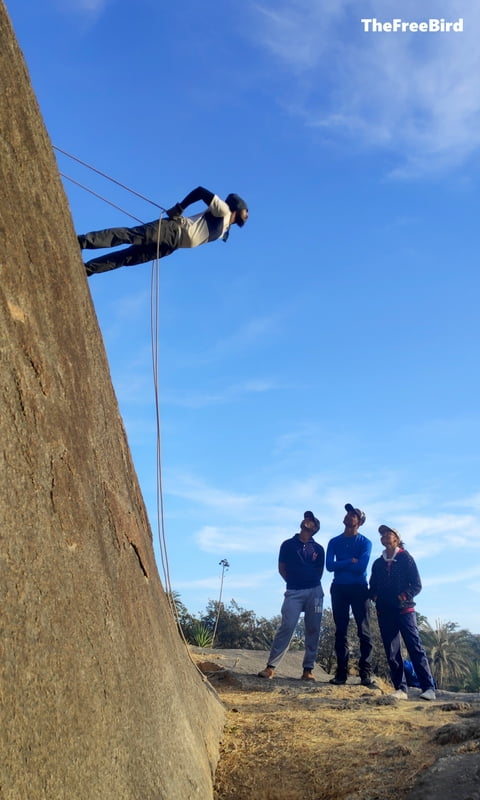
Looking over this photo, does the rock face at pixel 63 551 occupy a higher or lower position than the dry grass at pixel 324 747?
higher

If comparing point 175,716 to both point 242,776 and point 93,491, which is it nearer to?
point 242,776

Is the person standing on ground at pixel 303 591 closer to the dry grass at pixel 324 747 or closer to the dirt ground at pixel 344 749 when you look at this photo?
the dirt ground at pixel 344 749

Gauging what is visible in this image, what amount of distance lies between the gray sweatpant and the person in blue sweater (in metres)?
0.23

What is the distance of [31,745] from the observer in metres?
2.09

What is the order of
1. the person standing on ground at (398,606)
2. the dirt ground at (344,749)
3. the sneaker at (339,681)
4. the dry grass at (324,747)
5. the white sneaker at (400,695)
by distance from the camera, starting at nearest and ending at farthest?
the dirt ground at (344,749)
the dry grass at (324,747)
the white sneaker at (400,695)
the person standing on ground at (398,606)
the sneaker at (339,681)

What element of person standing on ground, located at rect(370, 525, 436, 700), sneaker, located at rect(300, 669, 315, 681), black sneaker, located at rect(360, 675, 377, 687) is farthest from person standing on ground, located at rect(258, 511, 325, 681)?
person standing on ground, located at rect(370, 525, 436, 700)

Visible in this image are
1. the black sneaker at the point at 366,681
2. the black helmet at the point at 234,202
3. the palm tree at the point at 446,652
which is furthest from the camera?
the palm tree at the point at 446,652

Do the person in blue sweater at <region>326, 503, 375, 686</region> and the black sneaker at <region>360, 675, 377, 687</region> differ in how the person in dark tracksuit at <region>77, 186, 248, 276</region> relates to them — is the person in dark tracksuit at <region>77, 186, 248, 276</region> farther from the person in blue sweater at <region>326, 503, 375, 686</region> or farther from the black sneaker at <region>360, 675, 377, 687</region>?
the black sneaker at <region>360, 675, 377, 687</region>

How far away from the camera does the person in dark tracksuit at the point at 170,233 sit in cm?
476

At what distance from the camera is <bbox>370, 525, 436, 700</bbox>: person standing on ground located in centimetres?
823

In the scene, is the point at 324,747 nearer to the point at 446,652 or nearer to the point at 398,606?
the point at 398,606

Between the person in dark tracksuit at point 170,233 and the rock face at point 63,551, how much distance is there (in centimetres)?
112

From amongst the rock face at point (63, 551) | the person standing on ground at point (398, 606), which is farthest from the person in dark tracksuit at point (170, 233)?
the person standing on ground at point (398, 606)

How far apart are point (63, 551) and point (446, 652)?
37.1 meters
